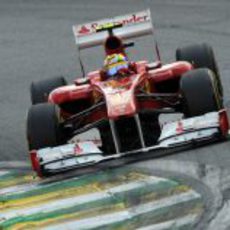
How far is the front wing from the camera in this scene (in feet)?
34.1

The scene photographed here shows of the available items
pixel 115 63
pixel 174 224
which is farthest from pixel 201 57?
pixel 174 224

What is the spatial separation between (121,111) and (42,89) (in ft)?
7.86

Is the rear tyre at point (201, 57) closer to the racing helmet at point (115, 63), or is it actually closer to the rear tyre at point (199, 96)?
the racing helmet at point (115, 63)

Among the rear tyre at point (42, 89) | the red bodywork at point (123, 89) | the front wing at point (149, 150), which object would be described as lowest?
the front wing at point (149, 150)

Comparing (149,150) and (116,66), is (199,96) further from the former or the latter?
(116,66)

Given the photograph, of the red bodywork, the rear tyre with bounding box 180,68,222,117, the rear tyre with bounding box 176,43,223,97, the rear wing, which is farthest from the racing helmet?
the rear tyre with bounding box 176,43,223,97

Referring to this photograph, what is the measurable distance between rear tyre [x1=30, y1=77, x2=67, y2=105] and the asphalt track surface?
1.82ft

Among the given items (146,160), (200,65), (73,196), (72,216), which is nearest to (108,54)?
(200,65)

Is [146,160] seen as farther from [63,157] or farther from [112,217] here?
[112,217]

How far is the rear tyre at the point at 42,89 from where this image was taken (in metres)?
12.6

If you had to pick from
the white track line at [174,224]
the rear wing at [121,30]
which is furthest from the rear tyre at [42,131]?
the white track line at [174,224]

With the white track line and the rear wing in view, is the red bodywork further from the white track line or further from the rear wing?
the white track line

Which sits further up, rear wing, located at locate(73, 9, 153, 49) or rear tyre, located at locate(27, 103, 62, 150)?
rear wing, located at locate(73, 9, 153, 49)

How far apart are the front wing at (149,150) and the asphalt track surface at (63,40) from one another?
0.63ft
